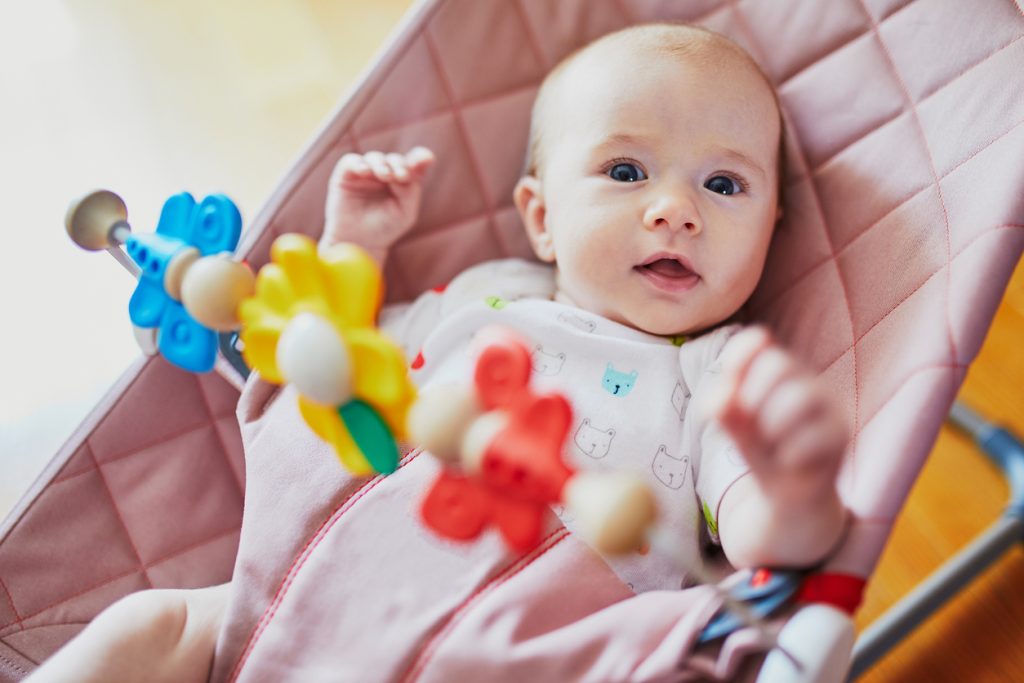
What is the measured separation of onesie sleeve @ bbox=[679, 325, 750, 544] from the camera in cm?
74

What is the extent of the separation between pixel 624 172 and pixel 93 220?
18.8 inches

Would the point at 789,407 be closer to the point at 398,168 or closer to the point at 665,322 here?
the point at 665,322

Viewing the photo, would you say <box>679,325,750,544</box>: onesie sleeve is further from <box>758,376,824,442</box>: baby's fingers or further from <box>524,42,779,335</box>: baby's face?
<box>758,376,824,442</box>: baby's fingers

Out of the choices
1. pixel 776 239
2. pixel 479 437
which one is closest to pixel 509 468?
pixel 479 437

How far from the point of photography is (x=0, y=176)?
1.40 m

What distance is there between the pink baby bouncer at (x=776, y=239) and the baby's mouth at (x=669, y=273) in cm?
13

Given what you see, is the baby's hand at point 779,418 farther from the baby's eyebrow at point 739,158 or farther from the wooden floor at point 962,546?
the wooden floor at point 962,546

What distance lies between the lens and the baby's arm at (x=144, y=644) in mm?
677

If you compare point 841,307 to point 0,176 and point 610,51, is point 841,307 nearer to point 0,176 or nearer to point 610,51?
point 610,51

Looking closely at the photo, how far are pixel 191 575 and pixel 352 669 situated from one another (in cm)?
29

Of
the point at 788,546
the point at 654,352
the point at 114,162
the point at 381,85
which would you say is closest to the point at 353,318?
the point at 788,546

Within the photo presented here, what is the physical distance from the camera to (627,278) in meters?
0.83

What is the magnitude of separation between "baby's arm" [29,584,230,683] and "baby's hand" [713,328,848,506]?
512 mm

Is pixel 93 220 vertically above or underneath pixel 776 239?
above
